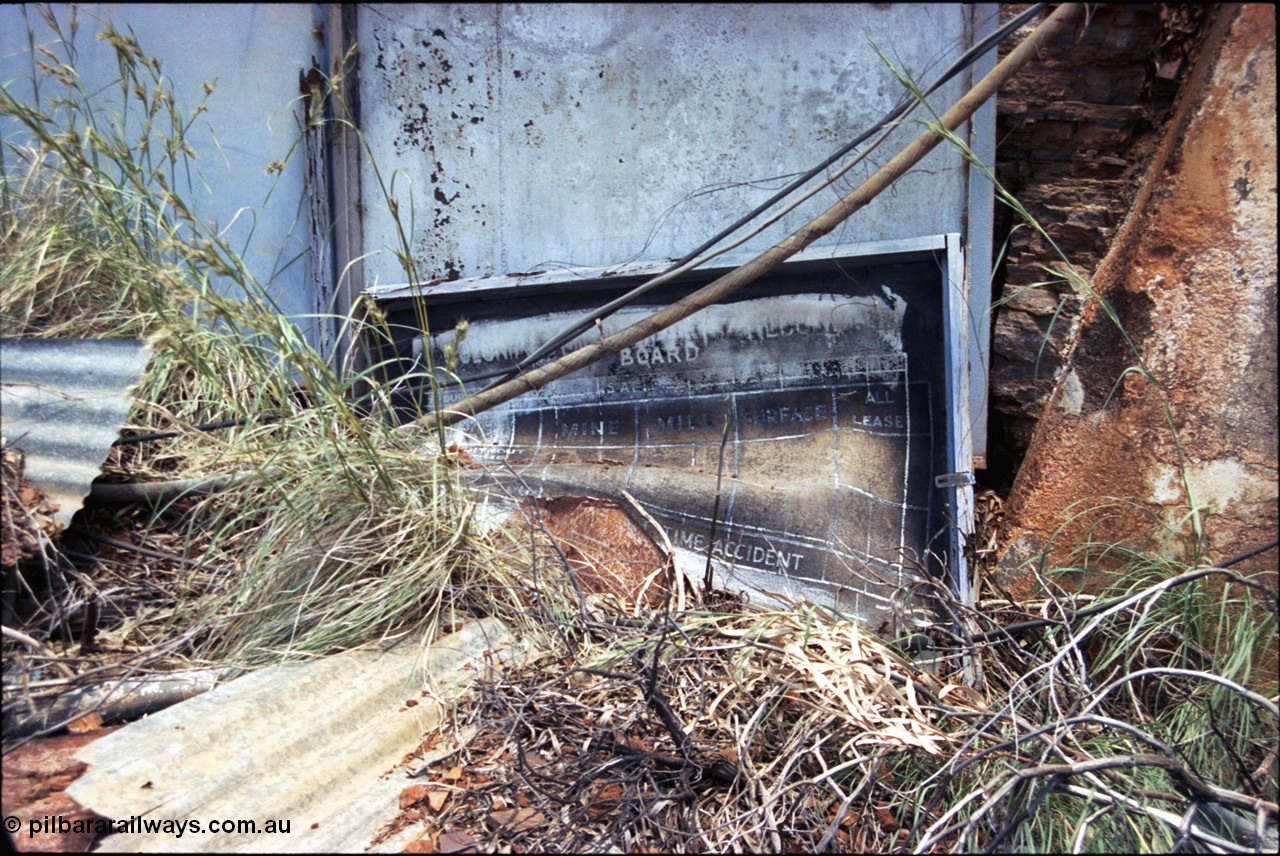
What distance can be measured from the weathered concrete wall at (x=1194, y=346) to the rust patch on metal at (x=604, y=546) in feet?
3.60

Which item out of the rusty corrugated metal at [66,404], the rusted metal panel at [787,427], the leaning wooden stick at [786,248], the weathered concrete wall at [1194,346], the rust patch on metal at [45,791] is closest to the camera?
the rust patch on metal at [45,791]

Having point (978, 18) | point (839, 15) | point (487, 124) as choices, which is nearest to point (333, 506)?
point (487, 124)

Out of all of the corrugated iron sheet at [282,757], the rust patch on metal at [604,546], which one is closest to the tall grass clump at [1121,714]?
the rust patch on metal at [604,546]

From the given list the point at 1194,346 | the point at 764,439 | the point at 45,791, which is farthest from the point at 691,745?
the point at 1194,346

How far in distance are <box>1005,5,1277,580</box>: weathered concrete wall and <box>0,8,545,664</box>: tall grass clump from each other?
1611 millimetres

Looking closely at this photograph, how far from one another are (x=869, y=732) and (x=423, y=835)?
846 mm

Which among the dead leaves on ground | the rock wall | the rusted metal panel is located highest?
the rock wall

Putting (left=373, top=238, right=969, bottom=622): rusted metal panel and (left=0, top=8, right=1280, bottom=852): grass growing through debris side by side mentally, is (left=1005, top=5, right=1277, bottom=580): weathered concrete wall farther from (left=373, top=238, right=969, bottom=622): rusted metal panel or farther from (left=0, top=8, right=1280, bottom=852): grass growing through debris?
(left=373, top=238, right=969, bottom=622): rusted metal panel

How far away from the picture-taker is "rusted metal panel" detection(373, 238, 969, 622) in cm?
245

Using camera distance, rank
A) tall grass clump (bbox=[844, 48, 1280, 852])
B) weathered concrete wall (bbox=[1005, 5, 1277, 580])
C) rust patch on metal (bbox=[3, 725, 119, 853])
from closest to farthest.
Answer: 1. rust patch on metal (bbox=[3, 725, 119, 853])
2. tall grass clump (bbox=[844, 48, 1280, 852])
3. weathered concrete wall (bbox=[1005, 5, 1277, 580])

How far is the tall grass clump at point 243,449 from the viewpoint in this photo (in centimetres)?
192
